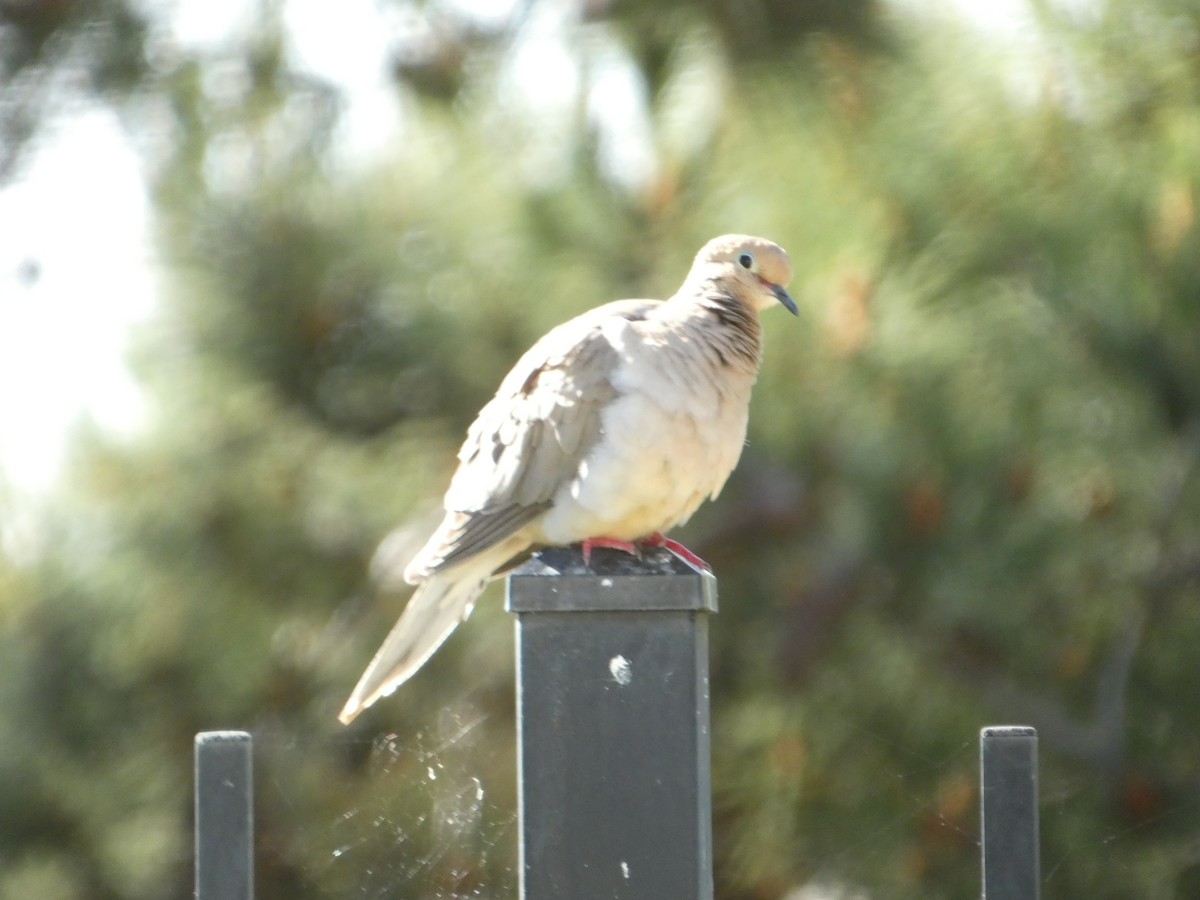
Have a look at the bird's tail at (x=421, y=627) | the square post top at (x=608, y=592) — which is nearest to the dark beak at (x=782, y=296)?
the bird's tail at (x=421, y=627)

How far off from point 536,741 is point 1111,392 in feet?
7.92

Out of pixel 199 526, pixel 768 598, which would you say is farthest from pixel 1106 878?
pixel 199 526

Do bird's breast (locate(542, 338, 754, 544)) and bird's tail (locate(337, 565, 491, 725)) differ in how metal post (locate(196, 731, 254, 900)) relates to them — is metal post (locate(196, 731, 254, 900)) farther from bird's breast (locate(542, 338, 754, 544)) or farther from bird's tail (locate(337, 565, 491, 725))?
bird's tail (locate(337, 565, 491, 725))

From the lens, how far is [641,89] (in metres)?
3.64

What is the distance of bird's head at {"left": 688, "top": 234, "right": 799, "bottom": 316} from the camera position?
2734 mm

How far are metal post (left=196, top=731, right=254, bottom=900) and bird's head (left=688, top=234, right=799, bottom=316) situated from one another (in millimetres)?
1386

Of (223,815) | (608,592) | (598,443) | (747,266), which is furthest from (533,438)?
(223,815)

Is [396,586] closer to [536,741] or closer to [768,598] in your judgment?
[768,598]

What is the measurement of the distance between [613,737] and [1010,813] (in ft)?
1.32

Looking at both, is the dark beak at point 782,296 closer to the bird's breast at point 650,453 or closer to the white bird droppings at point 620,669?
the bird's breast at point 650,453

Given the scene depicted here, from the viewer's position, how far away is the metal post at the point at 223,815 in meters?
1.58


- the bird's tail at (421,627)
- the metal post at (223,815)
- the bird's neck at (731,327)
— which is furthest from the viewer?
the bird's tail at (421,627)

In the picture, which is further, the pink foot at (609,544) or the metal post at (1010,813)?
the pink foot at (609,544)

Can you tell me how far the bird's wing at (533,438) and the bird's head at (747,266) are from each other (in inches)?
8.4
